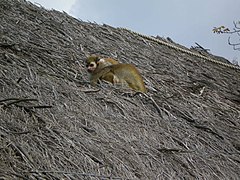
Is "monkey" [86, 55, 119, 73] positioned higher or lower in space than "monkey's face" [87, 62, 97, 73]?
higher

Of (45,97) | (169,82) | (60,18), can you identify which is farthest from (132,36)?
(45,97)

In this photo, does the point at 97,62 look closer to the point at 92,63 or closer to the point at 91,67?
the point at 92,63

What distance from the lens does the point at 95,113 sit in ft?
11.8

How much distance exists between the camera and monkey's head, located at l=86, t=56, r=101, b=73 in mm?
4507

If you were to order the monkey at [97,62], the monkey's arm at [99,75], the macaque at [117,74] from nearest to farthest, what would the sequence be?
1. the monkey's arm at [99,75]
2. the macaque at [117,74]
3. the monkey at [97,62]

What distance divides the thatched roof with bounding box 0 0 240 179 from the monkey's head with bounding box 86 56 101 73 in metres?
0.06

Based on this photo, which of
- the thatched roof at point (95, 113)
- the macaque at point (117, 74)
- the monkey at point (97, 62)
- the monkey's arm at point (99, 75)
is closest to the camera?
the thatched roof at point (95, 113)

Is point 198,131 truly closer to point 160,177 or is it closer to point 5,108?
point 160,177

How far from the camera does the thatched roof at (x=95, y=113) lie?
285 centimetres

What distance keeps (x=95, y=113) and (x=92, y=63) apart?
115cm

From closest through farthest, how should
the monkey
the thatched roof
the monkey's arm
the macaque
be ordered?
the thatched roof, the monkey's arm, the macaque, the monkey

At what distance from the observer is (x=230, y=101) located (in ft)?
17.8

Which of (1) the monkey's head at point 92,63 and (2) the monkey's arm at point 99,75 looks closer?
(2) the monkey's arm at point 99,75

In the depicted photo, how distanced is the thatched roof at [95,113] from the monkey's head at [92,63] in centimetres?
6
